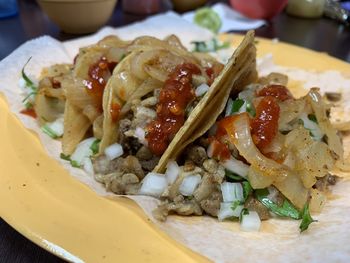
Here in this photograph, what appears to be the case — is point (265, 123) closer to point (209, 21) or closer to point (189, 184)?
point (189, 184)

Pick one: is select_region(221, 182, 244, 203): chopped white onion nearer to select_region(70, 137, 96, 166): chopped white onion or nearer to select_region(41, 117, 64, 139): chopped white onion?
select_region(70, 137, 96, 166): chopped white onion

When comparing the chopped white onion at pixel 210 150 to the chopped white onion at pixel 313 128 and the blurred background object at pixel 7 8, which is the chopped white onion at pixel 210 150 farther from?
the blurred background object at pixel 7 8

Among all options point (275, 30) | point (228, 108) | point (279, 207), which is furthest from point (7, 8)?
point (279, 207)

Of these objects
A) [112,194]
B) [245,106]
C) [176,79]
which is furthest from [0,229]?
[245,106]

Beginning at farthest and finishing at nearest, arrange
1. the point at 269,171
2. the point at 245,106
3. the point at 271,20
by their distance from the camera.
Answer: the point at 271,20 → the point at 245,106 → the point at 269,171

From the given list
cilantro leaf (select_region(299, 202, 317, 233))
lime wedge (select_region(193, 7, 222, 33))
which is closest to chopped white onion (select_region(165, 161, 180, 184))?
cilantro leaf (select_region(299, 202, 317, 233))

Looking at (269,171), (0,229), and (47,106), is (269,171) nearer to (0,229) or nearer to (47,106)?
(0,229)
